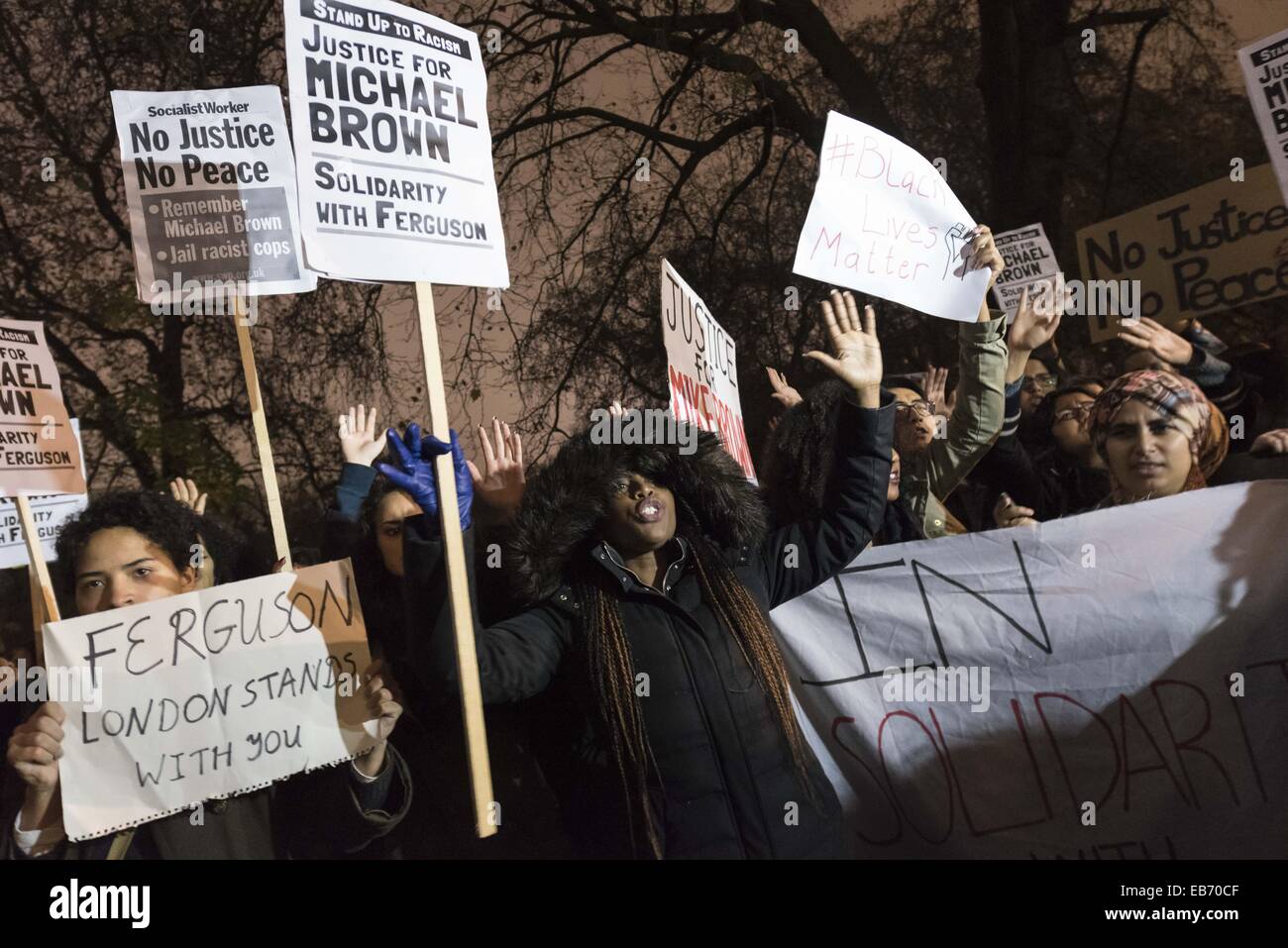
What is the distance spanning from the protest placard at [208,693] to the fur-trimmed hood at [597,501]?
20.1 inches

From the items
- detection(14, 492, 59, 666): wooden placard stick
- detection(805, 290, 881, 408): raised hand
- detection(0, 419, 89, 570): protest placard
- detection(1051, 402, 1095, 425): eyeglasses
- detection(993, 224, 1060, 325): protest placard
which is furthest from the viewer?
detection(993, 224, 1060, 325): protest placard

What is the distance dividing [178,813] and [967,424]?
186 centimetres

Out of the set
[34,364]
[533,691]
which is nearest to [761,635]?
[533,691]

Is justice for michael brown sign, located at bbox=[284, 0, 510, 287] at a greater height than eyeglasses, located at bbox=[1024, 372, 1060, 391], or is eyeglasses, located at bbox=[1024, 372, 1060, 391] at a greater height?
justice for michael brown sign, located at bbox=[284, 0, 510, 287]

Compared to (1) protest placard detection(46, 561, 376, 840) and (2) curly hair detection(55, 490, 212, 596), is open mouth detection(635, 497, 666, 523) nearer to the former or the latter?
(1) protest placard detection(46, 561, 376, 840)

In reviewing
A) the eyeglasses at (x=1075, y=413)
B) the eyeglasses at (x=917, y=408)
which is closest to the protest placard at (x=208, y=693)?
the eyeglasses at (x=917, y=408)

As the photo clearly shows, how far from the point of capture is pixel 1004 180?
5891mm

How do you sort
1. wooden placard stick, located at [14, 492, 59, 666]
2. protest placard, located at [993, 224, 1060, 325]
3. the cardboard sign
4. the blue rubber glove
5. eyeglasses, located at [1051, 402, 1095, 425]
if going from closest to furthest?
the blue rubber glove
wooden placard stick, located at [14, 492, 59, 666]
the cardboard sign
eyeglasses, located at [1051, 402, 1095, 425]
protest placard, located at [993, 224, 1060, 325]

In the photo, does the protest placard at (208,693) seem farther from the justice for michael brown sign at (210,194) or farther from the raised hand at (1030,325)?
the raised hand at (1030,325)

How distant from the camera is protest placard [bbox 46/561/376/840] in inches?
88.7

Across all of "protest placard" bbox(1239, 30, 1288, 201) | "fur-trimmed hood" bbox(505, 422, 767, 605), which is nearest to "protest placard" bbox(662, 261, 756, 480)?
"fur-trimmed hood" bbox(505, 422, 767, 605)

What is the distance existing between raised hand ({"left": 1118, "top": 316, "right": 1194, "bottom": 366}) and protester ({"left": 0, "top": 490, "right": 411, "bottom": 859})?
6.19ft

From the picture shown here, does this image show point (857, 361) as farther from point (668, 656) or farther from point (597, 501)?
point (668, 656)
